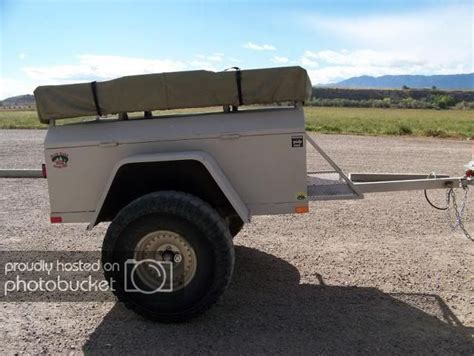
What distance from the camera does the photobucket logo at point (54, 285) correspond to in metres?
4.71

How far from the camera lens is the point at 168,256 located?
397 cm

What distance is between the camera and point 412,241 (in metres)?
5.92

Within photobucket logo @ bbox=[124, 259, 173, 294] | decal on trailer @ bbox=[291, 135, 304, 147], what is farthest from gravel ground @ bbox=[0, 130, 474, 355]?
decal on trailer @ bbox=[291, 135, 304, 147]

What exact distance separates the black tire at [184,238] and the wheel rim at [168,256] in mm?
43

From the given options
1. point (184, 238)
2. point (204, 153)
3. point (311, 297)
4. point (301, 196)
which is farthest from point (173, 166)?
point (311, 297)

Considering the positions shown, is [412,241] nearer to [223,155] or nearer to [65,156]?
[223,155]

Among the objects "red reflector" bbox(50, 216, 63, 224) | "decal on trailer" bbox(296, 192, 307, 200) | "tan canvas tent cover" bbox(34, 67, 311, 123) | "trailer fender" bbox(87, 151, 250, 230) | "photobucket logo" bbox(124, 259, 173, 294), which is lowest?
"photobucket logo" bbox(124, 259, 173, 294)

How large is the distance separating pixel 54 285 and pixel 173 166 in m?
1.88

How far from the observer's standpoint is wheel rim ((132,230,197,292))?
3.94m

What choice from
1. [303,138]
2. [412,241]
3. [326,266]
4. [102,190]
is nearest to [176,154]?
[102,190]

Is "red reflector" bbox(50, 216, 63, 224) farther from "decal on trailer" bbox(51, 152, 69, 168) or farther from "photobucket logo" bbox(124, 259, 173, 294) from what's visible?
"photobucket logo" bbox(124, 259, 173, 294)

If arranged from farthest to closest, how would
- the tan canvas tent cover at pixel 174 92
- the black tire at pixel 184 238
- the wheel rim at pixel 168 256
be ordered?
the tan canvas tent cover at pixel 174 92
the wheel rim at pixel 168 256
the black tire at pixel 184 238

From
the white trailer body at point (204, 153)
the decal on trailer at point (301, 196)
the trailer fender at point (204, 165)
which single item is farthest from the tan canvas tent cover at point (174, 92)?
the decal on trailer at point (301, 196)

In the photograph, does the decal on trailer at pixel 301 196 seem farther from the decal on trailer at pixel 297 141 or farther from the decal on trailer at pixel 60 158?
the decal on trailer at pixel 60 158
